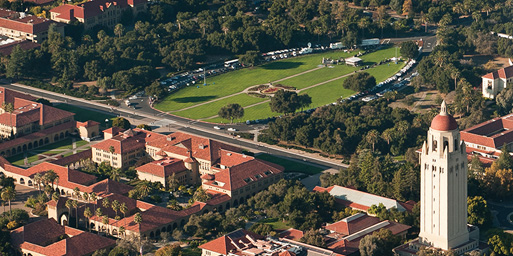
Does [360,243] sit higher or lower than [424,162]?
lower

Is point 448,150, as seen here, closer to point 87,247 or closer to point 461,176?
point 461,176

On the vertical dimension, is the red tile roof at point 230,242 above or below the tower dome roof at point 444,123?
below

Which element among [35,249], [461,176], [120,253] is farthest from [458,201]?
[35,249]

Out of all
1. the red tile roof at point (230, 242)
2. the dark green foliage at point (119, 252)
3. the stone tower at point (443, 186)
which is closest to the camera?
the stone tower at point (443, 186)

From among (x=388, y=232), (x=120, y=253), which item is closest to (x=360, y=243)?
(x=388, y=232)

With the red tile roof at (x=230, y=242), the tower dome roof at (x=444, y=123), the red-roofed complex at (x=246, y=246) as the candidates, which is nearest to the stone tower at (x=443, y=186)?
the tower dome roof at (x=444, y=123)

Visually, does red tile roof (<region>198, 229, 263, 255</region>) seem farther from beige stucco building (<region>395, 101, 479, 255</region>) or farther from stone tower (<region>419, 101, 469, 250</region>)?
stone tower (<region>419, 101, 469, 250</region>)

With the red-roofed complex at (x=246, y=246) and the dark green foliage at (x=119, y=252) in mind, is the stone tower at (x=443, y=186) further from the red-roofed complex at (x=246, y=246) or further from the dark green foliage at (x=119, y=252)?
the dark green foliage at (x=119, y=252)

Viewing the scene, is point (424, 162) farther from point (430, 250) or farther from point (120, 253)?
point (120, 253)

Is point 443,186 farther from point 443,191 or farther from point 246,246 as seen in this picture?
point 246,246
